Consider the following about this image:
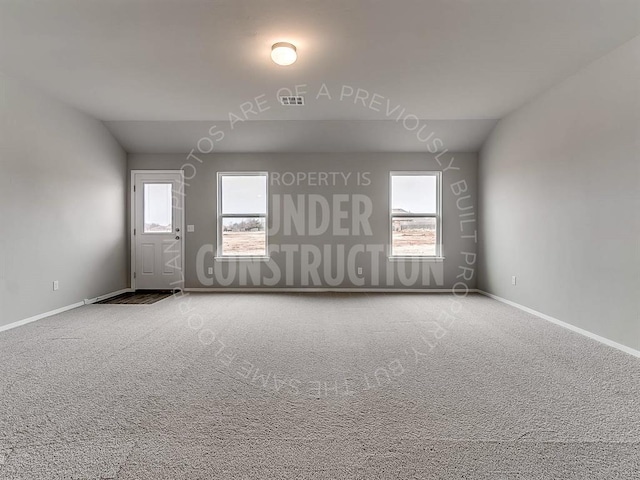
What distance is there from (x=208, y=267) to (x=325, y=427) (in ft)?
15.0

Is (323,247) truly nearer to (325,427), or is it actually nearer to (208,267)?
(208,267)

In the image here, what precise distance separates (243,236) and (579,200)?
473 centimetres

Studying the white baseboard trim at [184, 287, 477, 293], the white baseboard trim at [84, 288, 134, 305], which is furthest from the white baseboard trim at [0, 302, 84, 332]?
the white baseboard trim at [184, 287, 477, 293]

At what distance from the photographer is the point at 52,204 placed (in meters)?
4.12

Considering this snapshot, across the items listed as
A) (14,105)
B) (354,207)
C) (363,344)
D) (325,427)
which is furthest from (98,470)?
(354,207)

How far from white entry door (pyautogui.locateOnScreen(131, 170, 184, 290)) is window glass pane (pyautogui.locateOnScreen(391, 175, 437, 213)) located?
3.73 m

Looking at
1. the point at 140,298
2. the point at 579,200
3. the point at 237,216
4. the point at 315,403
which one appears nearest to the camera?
the point at 315,403

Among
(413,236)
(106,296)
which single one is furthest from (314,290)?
(106,296)

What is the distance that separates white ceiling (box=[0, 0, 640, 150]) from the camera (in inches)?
96.6

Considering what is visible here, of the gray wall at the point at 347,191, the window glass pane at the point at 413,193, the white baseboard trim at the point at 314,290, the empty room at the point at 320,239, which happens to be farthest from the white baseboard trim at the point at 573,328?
the window glass pane at the point at 413,193

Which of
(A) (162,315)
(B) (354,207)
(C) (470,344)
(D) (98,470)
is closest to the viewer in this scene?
(D) (98,470)

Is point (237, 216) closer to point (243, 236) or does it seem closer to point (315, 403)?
point (243, 236)

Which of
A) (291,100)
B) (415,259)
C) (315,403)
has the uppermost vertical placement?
(291,100)

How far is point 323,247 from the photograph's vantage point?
5781 millimetres
